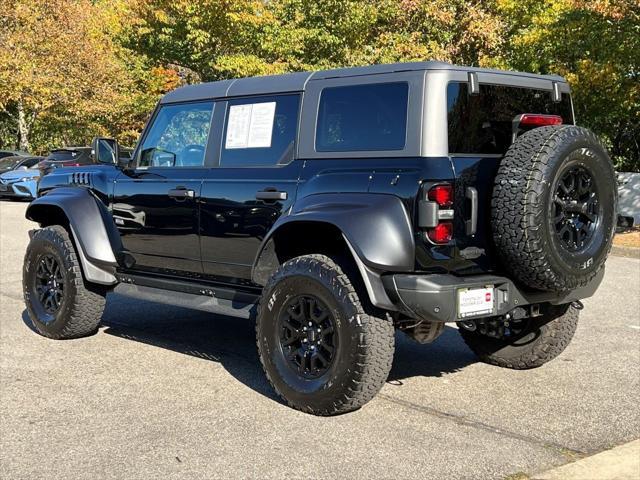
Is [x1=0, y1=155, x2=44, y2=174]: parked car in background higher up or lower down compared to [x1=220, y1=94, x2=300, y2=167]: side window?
lower down


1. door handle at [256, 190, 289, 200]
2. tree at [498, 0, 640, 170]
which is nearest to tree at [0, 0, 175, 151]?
tree at [498, 0, 640, 170]

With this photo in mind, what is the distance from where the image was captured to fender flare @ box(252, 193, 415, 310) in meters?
4.27

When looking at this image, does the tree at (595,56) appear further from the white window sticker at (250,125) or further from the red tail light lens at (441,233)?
the red tail light lens at (441,233)

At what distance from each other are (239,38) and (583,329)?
68.0 ft

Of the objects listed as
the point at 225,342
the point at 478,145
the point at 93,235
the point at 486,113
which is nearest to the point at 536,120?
the point at 486,113

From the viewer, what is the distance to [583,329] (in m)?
7.07

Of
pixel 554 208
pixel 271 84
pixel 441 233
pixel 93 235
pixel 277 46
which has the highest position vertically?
pixel 277 46

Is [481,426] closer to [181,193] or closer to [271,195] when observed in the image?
[271,195]

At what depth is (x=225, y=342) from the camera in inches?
257

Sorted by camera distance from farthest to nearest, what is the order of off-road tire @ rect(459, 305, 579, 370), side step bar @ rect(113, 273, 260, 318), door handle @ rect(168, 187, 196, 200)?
1. door handle @ rect(168, 187, 196, 200)
2. off-road tire @ rect(459, 305, 579, 370)
3. side step bar @ rect(113, 273, 260, 318)

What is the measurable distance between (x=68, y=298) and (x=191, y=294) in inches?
51.3

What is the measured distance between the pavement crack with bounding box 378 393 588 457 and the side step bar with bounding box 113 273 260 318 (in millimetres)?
1065

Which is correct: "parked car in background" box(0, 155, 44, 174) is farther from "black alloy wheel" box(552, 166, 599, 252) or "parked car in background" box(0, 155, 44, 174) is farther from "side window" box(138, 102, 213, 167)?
"black alloy wheel" box(552, 166, 599, 252)

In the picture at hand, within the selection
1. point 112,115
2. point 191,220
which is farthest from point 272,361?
point 112,115
